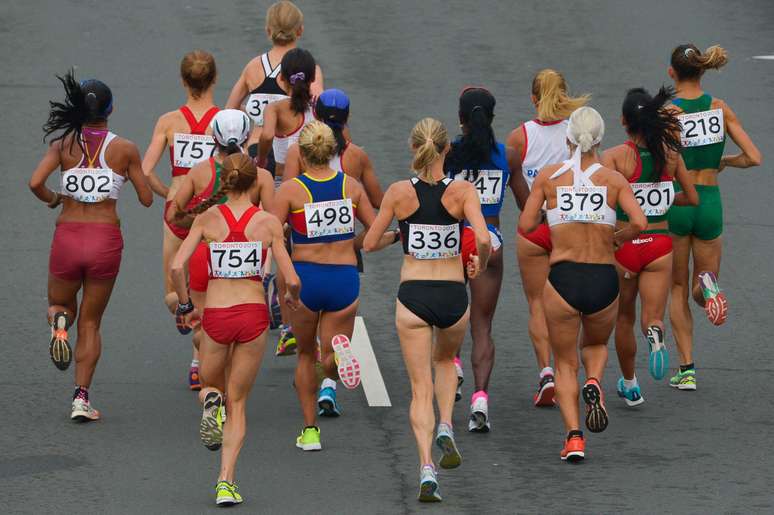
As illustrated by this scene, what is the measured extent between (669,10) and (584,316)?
12862 mm

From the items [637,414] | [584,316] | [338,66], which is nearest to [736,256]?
[637,414]

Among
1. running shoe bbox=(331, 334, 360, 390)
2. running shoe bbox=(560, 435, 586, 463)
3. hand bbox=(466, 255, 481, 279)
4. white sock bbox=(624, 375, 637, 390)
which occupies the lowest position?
running shoe bbox=(560, 435, 586, 463)

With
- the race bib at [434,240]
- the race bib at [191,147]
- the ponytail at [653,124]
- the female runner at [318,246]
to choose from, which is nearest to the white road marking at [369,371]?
the female runner at [318,246]

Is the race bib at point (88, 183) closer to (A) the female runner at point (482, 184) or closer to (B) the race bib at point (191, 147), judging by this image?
(B) the race bib at point (191, 147)

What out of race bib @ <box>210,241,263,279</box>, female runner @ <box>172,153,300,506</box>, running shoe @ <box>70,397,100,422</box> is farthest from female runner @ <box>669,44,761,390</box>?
running shoe @ <box>70,397,100,422</box>

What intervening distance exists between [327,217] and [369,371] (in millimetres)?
2198

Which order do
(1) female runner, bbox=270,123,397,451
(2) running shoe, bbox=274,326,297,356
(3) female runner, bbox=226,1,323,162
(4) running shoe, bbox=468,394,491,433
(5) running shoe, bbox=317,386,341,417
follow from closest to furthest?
1. (1) female runner, bbox=270,123,397,451
2. (4) running shoe, bbox=468,394,491,433
3. (5) running shoe, bbox=317,386,341,417
4. (2) running shoe, bbox=274,326,297,356
5. (3) female runner, bbox=226,1,323,162

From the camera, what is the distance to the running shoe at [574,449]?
11.0m

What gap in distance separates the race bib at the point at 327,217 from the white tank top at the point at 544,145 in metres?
1.63

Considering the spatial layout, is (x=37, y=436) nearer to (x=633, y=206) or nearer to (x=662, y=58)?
(x=633, y=206)

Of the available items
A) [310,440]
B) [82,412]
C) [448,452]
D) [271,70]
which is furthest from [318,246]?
[271,70]

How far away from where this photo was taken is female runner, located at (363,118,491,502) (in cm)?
1044

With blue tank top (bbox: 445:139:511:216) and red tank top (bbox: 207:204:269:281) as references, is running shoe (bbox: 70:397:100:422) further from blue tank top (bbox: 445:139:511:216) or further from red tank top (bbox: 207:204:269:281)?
blue tank top (bbox: 445:139:511:216)

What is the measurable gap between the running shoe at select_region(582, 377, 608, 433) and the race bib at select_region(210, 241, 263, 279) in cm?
236
